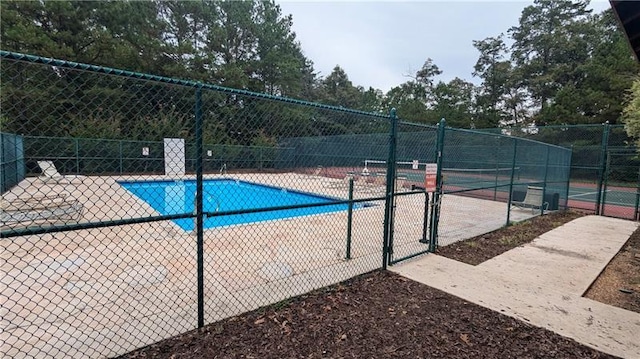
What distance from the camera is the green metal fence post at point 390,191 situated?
3.59m

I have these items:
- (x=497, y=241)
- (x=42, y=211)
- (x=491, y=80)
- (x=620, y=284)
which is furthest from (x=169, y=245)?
(x=491, y=80)

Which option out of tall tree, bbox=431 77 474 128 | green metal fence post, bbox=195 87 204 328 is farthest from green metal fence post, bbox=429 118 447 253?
tall tree, bbox=431 77 474 128

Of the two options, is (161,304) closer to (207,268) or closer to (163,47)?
(207,268)

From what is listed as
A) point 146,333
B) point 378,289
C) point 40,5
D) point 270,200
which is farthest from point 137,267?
point 40,5

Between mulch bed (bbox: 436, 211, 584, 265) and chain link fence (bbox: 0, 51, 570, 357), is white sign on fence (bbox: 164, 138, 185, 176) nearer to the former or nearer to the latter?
chain link fence (bbox: 0, 51, 570, 357)

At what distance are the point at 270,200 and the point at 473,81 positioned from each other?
2945cm

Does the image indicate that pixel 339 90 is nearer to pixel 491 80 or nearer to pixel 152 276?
pixel 491 80

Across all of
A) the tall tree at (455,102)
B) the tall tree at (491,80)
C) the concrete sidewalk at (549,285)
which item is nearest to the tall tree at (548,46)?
the tall tree at (491,80)

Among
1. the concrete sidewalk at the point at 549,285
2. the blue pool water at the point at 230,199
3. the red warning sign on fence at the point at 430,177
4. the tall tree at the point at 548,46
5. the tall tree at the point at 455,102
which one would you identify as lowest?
the blue pool water at the point at 230,199

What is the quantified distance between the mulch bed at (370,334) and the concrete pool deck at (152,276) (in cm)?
23

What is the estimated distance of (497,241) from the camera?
545cm

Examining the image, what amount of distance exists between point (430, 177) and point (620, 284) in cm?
261

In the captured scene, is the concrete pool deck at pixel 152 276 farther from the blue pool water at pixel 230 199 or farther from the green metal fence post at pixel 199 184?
the blue pool water at pixel 230 199

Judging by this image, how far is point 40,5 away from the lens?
14906 mm
